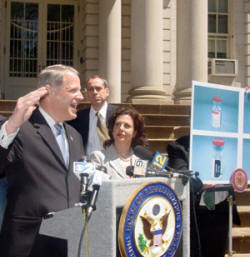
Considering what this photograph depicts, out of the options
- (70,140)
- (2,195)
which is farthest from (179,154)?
(2,195)

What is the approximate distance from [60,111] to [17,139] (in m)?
0.33

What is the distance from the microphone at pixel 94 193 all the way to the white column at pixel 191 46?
9.21m

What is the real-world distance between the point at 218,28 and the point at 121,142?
42.2 feet

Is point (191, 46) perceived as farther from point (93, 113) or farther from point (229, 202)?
point (229, 202)

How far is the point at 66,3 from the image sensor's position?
14711mm

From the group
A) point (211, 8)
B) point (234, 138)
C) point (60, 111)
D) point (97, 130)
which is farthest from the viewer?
point (211, 8)

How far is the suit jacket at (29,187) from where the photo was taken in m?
2.35

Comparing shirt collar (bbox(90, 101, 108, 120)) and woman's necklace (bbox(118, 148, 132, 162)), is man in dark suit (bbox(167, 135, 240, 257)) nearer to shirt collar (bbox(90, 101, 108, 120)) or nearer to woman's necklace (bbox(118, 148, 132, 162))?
woman's necklace (bbox(118, 148, 132, 162))

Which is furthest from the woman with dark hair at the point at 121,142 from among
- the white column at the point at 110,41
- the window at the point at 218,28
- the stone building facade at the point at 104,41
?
the window at the point at 218,28

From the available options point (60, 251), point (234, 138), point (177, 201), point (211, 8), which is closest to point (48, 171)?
point (60, 251)

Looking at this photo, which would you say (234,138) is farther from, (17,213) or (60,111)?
(17,213)

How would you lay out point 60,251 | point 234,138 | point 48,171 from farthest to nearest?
point 234,138, point 48,171, point 60,251

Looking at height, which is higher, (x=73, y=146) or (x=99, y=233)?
(x=73, y=146)

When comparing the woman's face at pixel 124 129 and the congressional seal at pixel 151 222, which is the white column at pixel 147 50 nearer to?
the woman's face at pixel 124 129
